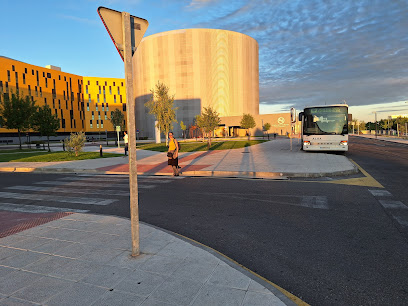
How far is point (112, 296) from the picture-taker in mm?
2709

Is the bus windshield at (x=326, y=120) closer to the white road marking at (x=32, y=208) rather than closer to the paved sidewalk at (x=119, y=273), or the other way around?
the white road marking at (x=32, y=208)

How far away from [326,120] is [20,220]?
56.8 feet

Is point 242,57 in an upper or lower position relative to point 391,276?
upper

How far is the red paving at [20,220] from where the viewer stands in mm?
4915

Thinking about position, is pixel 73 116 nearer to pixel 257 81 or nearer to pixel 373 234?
pixel 257 81

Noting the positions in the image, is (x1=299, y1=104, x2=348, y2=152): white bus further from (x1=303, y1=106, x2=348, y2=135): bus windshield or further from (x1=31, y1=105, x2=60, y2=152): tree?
(x1=31, y1=105, x2=60, y2=152): tree

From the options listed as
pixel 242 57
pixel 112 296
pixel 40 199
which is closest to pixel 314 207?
pixel 112 296

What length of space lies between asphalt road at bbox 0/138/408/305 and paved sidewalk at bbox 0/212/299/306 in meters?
0.50

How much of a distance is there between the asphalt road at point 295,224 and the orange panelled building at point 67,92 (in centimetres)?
7028

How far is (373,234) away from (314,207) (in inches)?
67.2

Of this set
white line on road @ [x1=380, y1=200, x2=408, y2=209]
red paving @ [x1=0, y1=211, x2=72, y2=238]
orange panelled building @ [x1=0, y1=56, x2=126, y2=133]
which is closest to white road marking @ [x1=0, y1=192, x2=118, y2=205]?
red paving @ [x1=0, y1=211, x2=72, y2=238]

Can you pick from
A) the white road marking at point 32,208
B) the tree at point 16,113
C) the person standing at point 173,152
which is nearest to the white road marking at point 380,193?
the person standing at point 173,152

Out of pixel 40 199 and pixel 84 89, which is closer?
pixel 40 199

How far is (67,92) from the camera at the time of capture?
87375 millimetres
